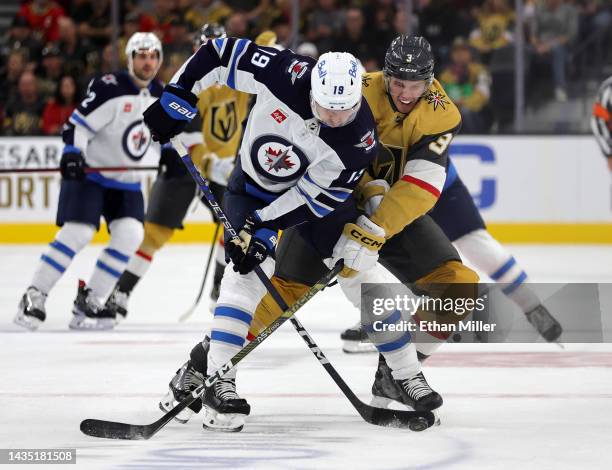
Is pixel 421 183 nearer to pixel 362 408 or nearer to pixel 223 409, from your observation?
pixel 362 408

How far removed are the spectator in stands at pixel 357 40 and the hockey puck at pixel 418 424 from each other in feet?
18.7

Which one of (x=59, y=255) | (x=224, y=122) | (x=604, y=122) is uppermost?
(x=604, y=122)

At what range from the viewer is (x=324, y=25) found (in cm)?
910

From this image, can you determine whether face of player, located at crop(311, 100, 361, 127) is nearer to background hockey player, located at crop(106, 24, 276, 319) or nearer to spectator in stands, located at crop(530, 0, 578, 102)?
background hockey player, located at crop(106, 24, 276, 319)

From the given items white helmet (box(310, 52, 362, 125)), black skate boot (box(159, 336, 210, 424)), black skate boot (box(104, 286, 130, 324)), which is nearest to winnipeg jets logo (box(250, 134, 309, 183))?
white helmet (box(310, 52, 362, 125))

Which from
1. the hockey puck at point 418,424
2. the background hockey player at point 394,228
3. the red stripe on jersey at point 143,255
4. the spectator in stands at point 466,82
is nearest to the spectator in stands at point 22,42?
the spectator in stands at point 466,82

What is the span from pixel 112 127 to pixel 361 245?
2.36m

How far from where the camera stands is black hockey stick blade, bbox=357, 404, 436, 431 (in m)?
3.44

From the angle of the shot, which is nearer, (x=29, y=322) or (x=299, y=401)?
(x=299, y=401)

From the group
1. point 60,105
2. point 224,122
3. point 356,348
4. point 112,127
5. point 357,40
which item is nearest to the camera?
point 356,348

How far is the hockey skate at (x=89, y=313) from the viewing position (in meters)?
5.48

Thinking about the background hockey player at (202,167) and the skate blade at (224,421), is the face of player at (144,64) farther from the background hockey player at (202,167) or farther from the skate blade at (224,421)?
the skate blade at (224,421)

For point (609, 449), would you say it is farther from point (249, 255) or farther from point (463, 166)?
point (463, 166)

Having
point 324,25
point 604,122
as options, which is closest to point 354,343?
point 604,122
